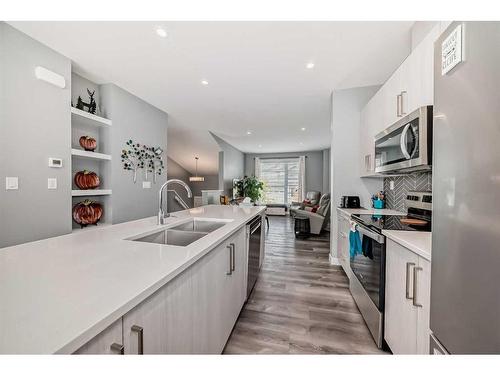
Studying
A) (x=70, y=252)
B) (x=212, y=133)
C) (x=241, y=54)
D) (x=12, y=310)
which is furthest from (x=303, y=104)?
(x=12, y=310)

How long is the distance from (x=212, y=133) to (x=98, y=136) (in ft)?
9.79

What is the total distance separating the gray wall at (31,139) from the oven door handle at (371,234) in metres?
3.13

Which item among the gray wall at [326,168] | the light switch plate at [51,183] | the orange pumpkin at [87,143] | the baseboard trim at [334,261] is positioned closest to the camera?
the light switch plate at [51,183]

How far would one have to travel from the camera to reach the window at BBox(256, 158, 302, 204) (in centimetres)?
887

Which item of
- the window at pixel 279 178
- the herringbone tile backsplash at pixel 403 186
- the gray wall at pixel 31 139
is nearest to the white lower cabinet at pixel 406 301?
the herringbone tile backsplash at pixel 403 186

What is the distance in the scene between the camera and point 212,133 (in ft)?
19.1

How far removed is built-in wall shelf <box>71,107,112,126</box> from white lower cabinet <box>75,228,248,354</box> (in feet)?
8.43

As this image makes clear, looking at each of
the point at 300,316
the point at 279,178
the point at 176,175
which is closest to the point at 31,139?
the point at 300,316

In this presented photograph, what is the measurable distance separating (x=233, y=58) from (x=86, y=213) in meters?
2.70

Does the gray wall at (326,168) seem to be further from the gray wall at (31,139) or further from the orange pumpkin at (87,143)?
the gray wall at (31,139)

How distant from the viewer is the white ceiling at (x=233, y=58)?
1.94 m

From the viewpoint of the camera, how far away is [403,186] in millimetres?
2422
